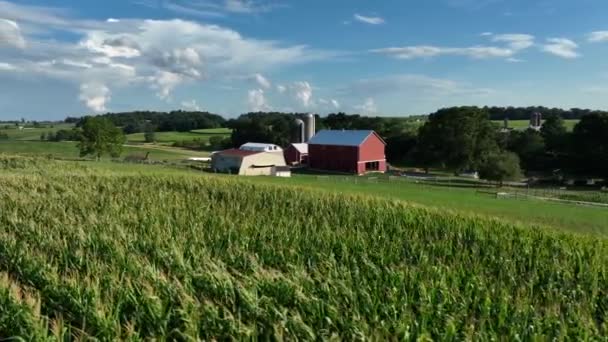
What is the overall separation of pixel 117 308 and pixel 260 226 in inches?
339

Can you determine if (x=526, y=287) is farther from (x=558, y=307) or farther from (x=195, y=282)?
(x=195, y=282)

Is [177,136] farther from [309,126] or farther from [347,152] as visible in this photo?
[347,152]

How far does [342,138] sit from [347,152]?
342cm

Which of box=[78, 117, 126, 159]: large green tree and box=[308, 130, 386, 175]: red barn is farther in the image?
box=[78, 117, 126, 159]: large green tree

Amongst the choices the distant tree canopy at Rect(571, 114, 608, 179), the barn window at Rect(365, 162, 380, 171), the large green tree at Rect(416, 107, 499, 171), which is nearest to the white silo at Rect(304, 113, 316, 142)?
the barn window at Rect(365, 162, 380, 171)

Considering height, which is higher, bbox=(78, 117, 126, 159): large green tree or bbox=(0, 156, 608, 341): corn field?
bbox=(78, 117, 126, 159): large green tree

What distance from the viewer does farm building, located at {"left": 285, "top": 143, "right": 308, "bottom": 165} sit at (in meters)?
88.6

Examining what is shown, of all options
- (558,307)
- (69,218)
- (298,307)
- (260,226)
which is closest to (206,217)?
(260,226)

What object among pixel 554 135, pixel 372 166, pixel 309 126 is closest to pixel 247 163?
pixel 372 166

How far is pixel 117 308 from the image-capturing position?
8.07 metres

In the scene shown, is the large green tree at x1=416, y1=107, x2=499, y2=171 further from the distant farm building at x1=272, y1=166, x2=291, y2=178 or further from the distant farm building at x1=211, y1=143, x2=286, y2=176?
the distant farm building at x1=211, y1=143, x2=286, y2=176

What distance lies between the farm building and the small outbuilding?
15766 mm

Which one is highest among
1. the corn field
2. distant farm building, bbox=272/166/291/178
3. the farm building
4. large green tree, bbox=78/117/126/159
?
large green tree, bbox=78/117/126/159

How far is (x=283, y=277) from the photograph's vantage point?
945 cm
